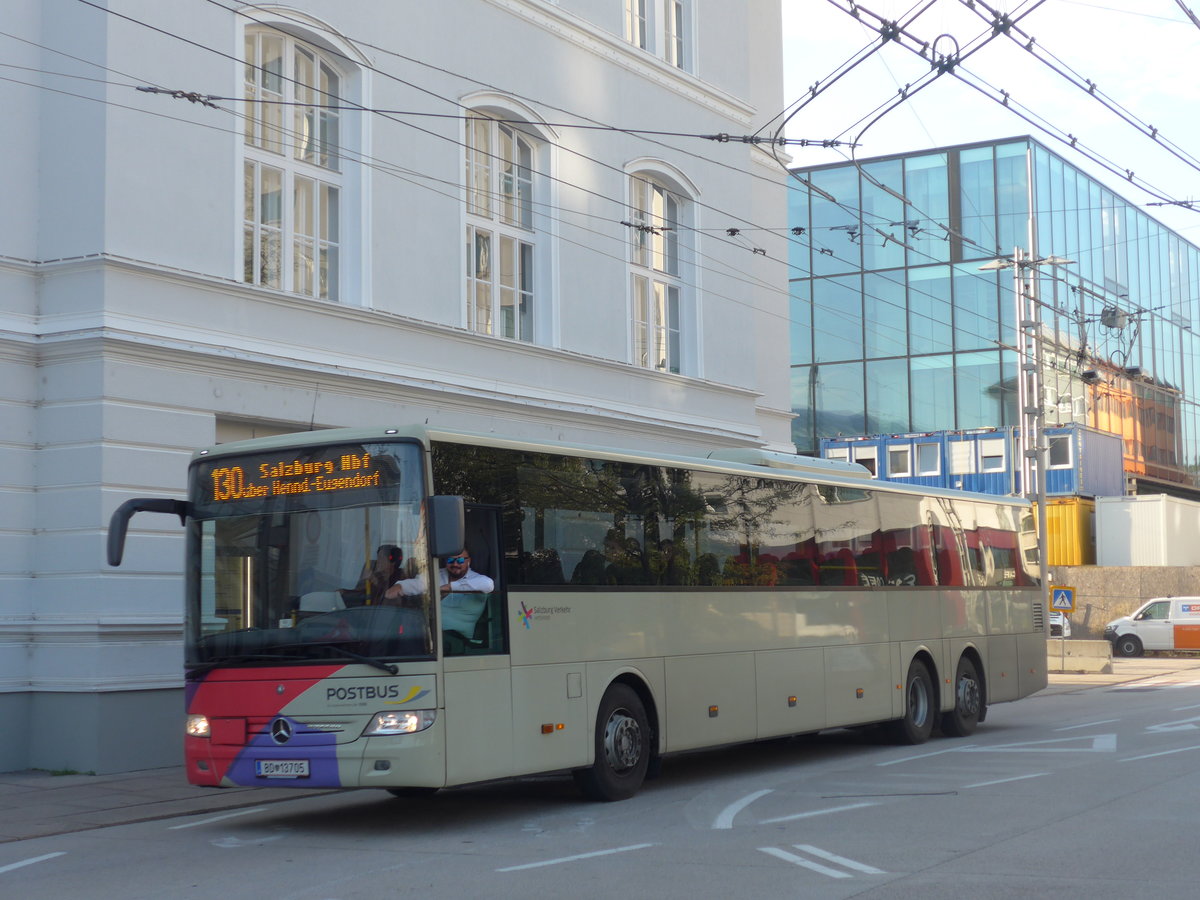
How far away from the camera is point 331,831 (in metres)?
11.2

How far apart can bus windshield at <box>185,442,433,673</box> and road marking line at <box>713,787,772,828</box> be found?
8.23 ft

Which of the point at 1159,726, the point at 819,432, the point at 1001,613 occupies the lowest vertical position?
the point at 1159,726

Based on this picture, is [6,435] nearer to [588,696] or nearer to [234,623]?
[234,623]

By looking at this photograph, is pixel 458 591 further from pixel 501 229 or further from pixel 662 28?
pixel 662 28

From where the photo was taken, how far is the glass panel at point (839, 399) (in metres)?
58.9

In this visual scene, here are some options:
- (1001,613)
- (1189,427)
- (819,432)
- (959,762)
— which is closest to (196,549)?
(959,762)

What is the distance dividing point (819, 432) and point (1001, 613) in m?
40.5

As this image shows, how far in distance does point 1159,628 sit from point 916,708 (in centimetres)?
2332

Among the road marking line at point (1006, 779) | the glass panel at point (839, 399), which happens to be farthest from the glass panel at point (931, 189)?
the road marking line at point (1006, 779)

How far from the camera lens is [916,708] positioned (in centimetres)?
1792

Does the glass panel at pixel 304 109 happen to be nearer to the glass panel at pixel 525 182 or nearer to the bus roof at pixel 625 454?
the glass panel at pixel 525 182

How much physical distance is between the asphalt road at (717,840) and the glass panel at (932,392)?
42.2 metres

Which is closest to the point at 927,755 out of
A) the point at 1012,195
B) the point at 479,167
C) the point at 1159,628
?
the point at 479,167

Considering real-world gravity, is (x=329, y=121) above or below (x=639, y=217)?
below
